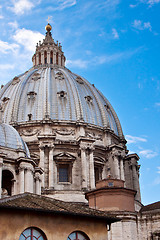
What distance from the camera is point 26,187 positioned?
31.9 meters

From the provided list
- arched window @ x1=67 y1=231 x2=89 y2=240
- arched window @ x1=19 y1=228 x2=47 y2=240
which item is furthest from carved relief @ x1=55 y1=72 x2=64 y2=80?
arched window @ x1=19 y1=228 x2=47 y2=240

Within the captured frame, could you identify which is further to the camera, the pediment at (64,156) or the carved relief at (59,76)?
the carved relief at (59,76)

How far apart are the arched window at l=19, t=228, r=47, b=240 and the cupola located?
1934 inches

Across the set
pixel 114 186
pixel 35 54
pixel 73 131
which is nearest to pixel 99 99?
pixel 73 131

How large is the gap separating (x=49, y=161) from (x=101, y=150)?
26.5 feet

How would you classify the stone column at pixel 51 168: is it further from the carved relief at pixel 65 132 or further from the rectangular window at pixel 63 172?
the carved relief at pixel 65 132

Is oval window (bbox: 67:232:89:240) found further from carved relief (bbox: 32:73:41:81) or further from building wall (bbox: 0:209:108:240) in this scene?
carved relief (bbox: 32:73:41:81)

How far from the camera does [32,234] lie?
683 inches

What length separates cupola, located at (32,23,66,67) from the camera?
6538cm

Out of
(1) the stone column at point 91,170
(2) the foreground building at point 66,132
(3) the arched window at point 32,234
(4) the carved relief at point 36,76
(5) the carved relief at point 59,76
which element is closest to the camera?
(3) the arched window at point 32,234

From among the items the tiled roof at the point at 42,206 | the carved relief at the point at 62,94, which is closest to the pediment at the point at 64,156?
the carved relief at the point at 62,94

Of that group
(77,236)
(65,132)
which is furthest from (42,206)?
(65,132)

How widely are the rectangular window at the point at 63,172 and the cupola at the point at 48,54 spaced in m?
21.5

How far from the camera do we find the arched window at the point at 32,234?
1714 centimetres
